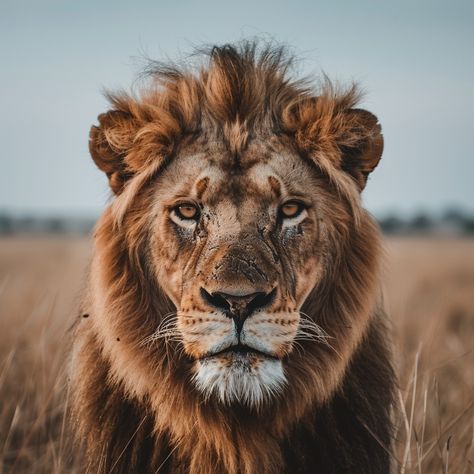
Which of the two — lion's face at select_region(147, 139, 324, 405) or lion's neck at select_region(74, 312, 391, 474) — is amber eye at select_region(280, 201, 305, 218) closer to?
lion's face at select_region(147, 139, 324, 405)

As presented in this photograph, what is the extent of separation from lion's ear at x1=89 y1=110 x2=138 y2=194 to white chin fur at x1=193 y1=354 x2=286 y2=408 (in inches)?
42.8

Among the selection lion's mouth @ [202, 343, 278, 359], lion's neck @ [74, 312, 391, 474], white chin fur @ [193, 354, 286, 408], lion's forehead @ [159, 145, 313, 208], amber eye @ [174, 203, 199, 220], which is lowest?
lion's neck @ [74, 312, 391, 474]

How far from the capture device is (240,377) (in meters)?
2.97

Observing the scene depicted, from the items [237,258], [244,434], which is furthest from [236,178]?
[244,434]

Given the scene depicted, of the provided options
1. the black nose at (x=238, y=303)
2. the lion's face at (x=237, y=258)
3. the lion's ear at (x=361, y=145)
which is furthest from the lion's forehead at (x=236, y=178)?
the black nose at (x=238, y=303)

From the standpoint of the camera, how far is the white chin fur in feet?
9.71

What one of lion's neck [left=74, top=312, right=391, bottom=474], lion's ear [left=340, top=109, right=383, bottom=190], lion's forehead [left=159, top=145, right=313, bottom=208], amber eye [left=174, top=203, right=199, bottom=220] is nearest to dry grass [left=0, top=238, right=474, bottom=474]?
lion's neck [left=74, top=312, right=391, bottom=474]

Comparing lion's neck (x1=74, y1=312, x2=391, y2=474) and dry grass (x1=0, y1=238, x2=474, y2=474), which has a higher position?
lion's neck (x1=74, y1=312, x2=391, y2=474)

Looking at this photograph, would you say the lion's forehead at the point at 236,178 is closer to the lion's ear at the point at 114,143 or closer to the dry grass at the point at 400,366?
the lion's ear at the point at 114,143

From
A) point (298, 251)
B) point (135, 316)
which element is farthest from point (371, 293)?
point (135, 316)

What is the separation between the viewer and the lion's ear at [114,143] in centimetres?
364

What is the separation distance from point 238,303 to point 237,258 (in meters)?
0.23

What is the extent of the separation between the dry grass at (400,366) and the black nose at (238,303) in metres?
0.99

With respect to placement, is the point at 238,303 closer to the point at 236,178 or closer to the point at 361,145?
the point at 236,178
